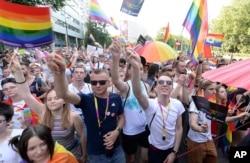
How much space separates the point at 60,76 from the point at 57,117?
30.8 inches

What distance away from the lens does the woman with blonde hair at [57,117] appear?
10.3ft

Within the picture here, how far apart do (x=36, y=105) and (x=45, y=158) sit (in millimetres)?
1111

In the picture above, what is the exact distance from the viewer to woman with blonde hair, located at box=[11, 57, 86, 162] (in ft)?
10.3

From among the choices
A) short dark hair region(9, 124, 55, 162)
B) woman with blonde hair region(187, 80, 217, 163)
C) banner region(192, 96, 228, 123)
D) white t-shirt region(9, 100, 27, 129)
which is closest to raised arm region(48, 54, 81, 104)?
short dark hair region(9, 124, 55, 162)

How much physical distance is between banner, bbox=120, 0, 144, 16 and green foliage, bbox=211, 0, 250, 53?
122 feet

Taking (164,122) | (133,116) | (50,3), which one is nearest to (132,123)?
(133,116)

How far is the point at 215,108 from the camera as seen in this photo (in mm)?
2748

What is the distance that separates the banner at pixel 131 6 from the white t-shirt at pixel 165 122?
3.36 meters

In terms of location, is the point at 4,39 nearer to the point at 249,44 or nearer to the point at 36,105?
the point at 36,105

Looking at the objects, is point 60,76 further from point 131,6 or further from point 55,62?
point 131,6

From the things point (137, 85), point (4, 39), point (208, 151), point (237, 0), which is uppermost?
point (237, 0)

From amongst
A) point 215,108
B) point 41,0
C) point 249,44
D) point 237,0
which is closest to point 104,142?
point 215,108

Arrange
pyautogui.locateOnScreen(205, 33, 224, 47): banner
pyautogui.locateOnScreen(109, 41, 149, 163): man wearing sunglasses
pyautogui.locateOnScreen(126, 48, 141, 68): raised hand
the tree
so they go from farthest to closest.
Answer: the tree → pyautogui.locateOnScreen(205, 33, 224, 47): banner → pyautogui.locateOnScreen(109, 41, 149, 163): man wearing sunglasses → pyautogui.locateOnScreen(126, 48, 141, 68): raised hand

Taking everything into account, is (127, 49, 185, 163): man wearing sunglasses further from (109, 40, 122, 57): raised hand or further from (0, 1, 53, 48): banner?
(0, 1, 53, 48): banner
